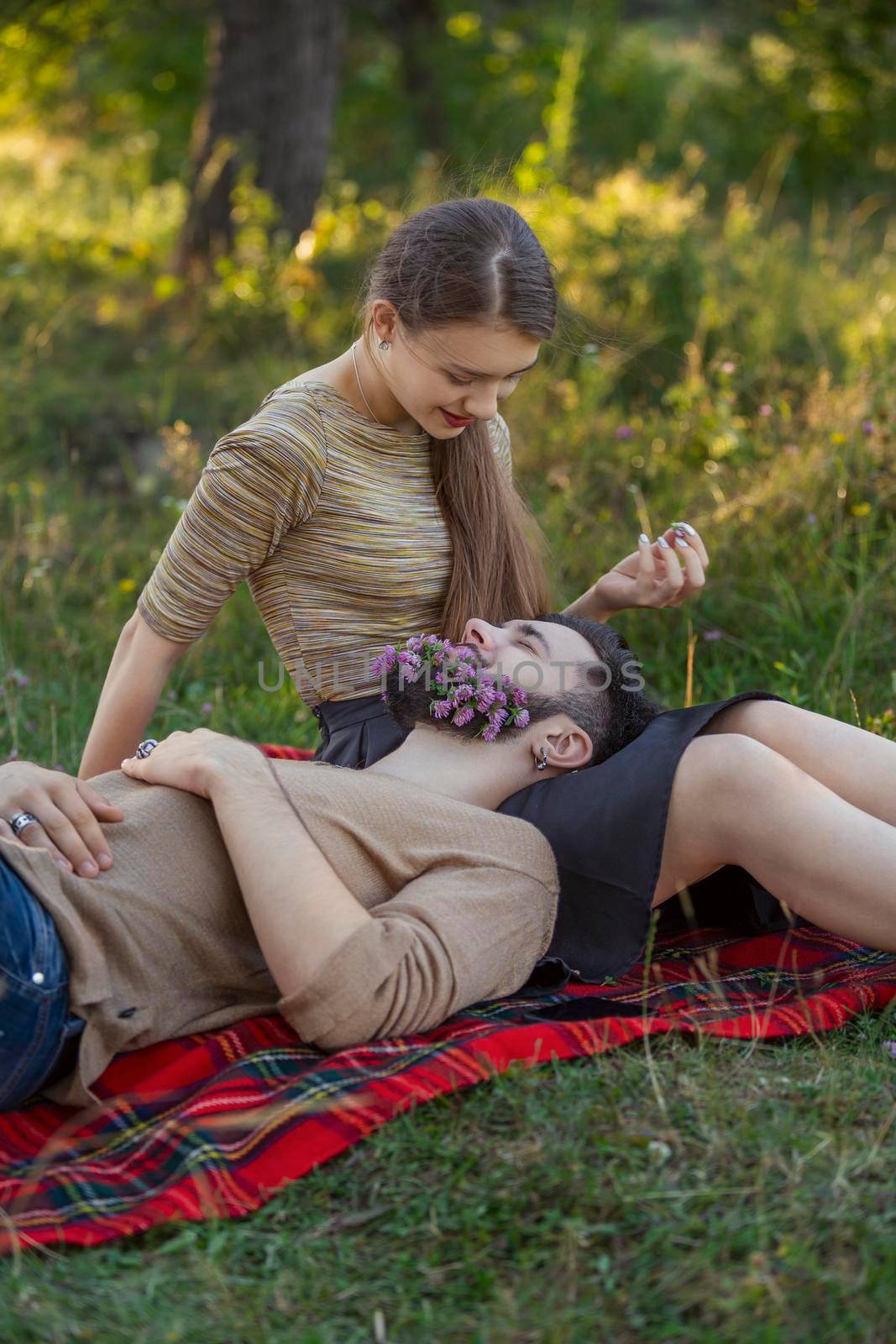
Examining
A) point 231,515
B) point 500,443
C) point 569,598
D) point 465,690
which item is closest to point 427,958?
point 465,690

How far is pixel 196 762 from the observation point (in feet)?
8.04

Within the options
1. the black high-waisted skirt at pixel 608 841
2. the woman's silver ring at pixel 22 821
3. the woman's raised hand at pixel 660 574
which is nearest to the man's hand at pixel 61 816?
the woman's silver ring at pixel 22 821

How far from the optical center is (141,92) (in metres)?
9.91

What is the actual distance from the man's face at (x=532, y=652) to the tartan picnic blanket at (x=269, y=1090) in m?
0.63

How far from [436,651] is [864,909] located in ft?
3.24

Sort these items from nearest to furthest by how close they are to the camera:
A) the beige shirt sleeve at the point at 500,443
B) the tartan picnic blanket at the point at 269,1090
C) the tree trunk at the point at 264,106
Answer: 1. the tartan picnic blanket at the point at 269,1090
2. the beige shirt sleeve at the point at 500,443
3. the tree trunk at the point at 264,106

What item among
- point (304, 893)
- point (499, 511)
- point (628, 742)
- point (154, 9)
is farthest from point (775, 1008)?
point (154, 9)

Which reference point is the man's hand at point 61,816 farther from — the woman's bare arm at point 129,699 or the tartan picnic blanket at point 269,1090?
the woman's bare arm at point 129,699

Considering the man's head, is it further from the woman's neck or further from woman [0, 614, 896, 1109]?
the woman's neck

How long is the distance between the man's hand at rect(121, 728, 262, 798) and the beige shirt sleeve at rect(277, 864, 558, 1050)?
1.23 feet

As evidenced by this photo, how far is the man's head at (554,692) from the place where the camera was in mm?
2797

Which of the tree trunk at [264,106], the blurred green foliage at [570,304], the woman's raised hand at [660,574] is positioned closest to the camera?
the woman's raised hand at [660,574]

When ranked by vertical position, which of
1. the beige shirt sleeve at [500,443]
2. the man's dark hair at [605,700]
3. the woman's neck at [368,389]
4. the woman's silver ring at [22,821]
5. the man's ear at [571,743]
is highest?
the woman's neck at [368,389]

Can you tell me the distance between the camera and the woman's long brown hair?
287cm
